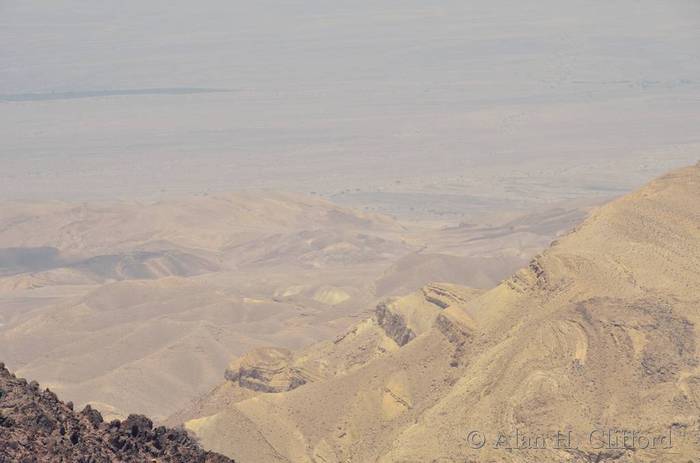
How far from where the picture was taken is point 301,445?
45.8 m

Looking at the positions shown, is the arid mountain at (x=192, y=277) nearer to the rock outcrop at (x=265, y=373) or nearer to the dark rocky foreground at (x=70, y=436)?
the rock outcrop at (x=265, y=373)

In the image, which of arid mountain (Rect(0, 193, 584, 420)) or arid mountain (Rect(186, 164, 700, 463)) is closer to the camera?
arid mountain (Rect(186, 164, 700, 463))

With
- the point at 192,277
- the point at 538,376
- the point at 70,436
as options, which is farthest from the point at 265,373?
the point at 192,277

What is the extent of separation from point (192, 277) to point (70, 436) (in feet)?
302

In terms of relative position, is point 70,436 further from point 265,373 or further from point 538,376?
point 265,373

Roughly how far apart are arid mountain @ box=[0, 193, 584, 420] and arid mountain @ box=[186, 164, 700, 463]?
55.2 ft

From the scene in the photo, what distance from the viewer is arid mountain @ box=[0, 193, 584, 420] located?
240 ft

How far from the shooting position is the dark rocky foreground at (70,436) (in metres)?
23.2

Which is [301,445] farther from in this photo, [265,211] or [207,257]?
[265,211]

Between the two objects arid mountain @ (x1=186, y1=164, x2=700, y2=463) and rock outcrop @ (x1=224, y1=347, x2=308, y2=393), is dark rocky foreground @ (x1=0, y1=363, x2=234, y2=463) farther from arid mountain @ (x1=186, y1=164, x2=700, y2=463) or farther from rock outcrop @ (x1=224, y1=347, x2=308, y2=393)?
rock outcrop @ (x1=224, y1=347, x2=308, y2=393)

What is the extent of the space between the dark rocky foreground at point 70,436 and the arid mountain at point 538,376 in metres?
15.5

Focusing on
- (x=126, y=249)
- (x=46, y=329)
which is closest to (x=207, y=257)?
(x=126, y=249)

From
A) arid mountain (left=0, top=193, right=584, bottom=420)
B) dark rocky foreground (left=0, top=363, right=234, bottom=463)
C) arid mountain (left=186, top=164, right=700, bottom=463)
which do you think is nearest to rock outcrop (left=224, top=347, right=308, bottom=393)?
arid mountain (left=186, top=164, right=700, bottom=463)

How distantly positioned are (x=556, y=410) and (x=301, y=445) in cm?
904
